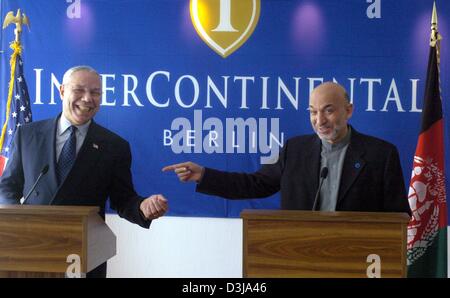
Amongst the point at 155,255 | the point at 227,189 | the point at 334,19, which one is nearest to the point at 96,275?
the point at 227,189

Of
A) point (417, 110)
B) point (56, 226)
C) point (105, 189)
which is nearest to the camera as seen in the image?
point (56, 226)

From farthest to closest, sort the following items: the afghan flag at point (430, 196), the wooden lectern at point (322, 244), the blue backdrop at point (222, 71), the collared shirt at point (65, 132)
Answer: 1. the blue backdrop at point (222, 71)
2. the afghan flag at point (430, 196)
3. the collared shirt at point (65, 132)
4. the wooden lectern at point (322, 244)

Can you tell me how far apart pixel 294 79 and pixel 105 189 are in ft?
5.83

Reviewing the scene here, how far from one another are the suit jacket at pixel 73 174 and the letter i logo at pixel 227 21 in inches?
54.9

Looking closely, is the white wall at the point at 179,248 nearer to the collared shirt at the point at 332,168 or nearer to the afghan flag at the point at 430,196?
the afghan flag at the point at 430,196

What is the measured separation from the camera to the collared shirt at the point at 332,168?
9.55 ft

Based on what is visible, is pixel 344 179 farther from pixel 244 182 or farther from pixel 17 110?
pixel 17 110

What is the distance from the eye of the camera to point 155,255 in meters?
4.38

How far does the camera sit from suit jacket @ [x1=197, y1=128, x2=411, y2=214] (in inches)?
115

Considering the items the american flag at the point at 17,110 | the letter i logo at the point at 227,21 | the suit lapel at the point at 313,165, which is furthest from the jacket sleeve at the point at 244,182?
the american flag at the point at 17,110

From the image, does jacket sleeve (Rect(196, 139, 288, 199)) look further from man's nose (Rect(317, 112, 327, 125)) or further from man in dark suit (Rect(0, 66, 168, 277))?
man in dark suit (Rect(0, 66, 168, 277))

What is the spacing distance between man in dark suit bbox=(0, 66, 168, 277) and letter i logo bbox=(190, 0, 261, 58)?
1.23 meters

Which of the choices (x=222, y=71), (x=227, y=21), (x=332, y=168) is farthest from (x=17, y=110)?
(x=332, y=168)

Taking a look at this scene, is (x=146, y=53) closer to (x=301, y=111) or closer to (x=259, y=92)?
(x=259, y=92)
